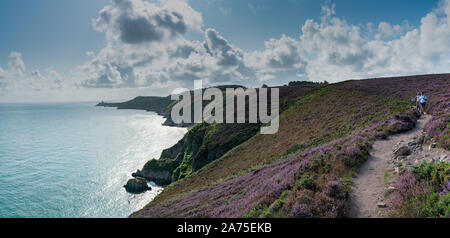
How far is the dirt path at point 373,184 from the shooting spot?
26.8ft

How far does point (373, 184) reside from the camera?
10273 millimetres

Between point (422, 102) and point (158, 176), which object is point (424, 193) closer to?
point (422, 102)

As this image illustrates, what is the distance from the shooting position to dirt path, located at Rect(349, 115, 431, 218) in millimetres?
8180

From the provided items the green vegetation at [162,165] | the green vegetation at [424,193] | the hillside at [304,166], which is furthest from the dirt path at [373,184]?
the green vegetation at [162,165]

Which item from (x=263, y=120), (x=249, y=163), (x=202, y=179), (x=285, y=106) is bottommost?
(x=202, y=179)

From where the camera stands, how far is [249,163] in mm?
32812

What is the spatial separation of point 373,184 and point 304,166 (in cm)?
401

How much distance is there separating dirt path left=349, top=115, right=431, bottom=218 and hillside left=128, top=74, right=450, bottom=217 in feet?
1.38

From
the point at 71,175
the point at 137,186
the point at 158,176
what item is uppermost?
the point at 158,176

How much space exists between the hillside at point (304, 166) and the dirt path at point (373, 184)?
0.42 m

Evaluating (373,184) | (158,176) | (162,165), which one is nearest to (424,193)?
(373,184)
